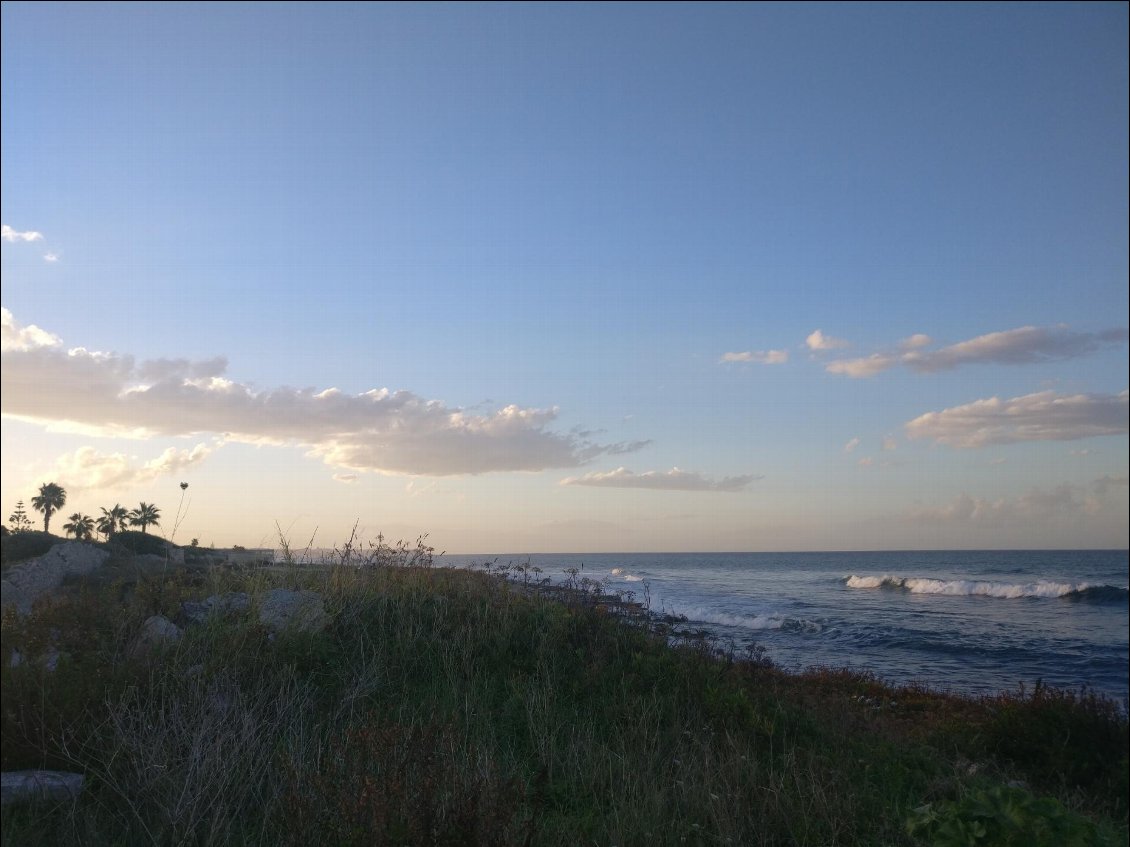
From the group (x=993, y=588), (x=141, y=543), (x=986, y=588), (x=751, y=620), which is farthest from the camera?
(x=986, y=588)

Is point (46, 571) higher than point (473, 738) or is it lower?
higher

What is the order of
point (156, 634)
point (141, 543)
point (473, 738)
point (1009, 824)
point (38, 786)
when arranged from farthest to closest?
point (141, 543) → point (156, 634) → point (473, 738) → point (38, 786) → point (1009, 824)

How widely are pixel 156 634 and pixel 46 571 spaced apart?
1.81m

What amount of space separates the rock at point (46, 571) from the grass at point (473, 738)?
0.89ft

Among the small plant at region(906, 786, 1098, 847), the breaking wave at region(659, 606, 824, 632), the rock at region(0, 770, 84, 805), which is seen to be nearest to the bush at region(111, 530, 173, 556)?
the rock at region(0, 770, 84, 805)

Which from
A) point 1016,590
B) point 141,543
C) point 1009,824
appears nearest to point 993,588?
point 1016,590

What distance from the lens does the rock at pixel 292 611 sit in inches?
322

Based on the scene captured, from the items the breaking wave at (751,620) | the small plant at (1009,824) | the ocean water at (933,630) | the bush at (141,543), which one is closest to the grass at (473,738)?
the small plant at (1009,824)

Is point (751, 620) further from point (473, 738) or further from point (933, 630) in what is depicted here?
point (473, 738)

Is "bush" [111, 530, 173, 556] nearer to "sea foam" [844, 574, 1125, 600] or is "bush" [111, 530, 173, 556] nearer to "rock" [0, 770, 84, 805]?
"rock" [0, 770, 84, 805]

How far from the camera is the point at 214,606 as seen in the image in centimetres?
828

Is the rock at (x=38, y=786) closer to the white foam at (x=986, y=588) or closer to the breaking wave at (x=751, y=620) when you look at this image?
the breaking wave at (x=751, y=620)

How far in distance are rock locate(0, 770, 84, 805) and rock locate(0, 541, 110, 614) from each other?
76.6 inches

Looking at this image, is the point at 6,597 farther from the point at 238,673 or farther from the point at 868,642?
the point at 868,642
